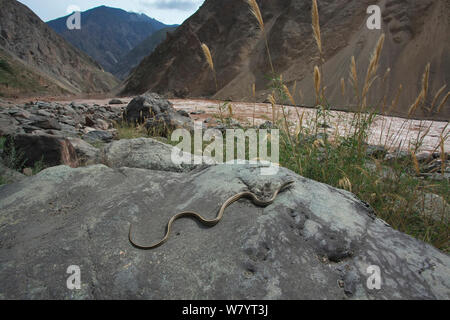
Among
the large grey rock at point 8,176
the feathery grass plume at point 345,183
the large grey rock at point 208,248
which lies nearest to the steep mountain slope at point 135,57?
the large grey rock at point 8,176

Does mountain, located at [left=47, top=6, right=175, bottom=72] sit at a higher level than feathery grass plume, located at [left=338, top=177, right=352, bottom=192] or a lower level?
higher

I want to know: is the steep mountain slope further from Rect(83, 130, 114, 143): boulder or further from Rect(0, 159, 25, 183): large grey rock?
Rect(0, 159, 25, 183): large grey rock

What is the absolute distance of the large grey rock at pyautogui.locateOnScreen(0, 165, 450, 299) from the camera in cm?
133

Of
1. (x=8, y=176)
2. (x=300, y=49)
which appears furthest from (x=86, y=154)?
(x=300, y=49)

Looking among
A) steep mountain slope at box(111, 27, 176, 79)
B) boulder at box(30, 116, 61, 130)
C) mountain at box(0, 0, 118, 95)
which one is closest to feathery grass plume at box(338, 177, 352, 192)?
boulder at box(30, 116, 61, 130)

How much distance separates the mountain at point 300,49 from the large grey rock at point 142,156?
806cm

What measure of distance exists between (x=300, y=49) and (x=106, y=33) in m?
149

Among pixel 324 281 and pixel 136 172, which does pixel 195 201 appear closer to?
pixel 136 172

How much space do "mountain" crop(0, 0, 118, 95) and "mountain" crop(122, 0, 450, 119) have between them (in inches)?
418

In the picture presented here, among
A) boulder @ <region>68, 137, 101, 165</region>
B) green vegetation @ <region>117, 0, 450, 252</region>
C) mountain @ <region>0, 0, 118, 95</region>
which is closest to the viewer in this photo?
green vegetation @ <region>117, 0, 450, 252</region>

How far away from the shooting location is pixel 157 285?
1354mm

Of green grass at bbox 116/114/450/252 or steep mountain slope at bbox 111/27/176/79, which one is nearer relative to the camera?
green grass at bbox 116/114/450/252

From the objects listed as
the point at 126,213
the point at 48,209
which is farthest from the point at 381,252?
the point at 48,209
